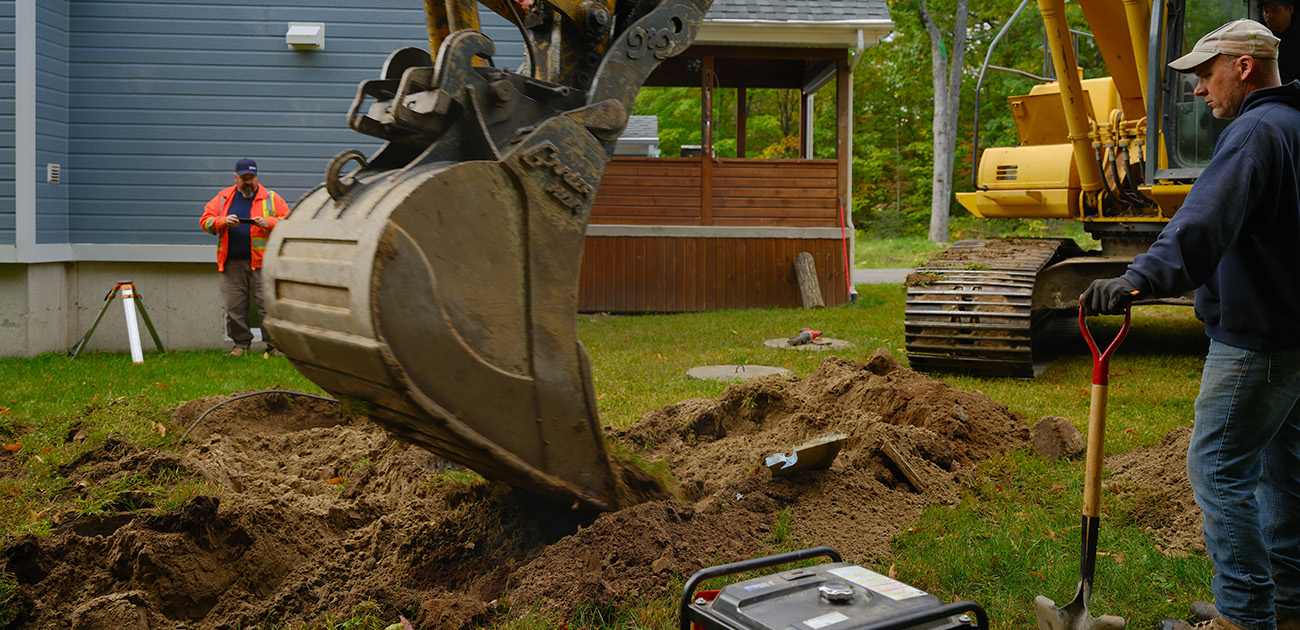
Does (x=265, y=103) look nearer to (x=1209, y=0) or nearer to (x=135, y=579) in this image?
(x=135, y=579)

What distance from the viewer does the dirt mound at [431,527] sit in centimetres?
319

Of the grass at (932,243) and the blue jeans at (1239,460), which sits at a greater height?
the grass at (932,243)

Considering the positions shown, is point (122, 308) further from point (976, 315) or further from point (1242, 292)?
point (1242, 292)

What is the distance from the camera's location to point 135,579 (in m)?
3.24

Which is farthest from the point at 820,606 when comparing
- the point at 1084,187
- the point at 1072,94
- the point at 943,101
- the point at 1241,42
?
the point at 943,101

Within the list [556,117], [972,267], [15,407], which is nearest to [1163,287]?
[556,117]

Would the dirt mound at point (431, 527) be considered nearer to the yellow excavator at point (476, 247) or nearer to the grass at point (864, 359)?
the grass at point (864, 359)

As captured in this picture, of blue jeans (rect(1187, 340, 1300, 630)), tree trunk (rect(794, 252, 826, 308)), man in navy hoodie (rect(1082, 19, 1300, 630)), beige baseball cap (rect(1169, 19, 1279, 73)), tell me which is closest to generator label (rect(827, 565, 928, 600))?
man in navy hoodie (rect(1082, 19, 1300, 630))

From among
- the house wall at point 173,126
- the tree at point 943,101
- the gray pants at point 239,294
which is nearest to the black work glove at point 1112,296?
the house wall at point 173,126

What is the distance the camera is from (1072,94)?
802cm

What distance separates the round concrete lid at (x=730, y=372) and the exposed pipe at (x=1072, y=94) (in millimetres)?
3179

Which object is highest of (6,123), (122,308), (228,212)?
(6,123)

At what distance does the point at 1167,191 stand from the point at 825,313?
609cm

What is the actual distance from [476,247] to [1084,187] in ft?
23.7
